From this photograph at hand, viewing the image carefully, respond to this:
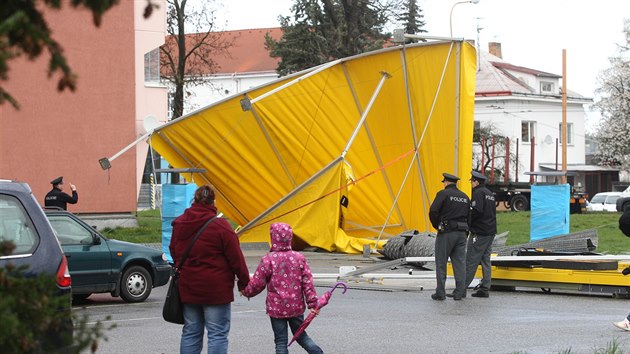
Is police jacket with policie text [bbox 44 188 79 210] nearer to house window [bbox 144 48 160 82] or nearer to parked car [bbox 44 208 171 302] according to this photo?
parked car [bbox 44 208 171 302]

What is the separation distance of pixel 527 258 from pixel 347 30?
35.5 m

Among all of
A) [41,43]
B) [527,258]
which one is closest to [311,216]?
[527,258]

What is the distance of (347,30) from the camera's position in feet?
165

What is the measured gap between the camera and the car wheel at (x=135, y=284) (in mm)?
15000

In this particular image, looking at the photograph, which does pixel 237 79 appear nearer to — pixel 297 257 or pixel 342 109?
pixel 342 109

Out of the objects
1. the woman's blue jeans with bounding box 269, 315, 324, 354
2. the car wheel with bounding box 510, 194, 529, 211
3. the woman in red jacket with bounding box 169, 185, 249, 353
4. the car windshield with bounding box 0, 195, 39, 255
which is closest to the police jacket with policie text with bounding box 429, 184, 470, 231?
the woman's blue jeans with bounding box 269, 315, 324, 354

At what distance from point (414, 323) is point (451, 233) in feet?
8.93

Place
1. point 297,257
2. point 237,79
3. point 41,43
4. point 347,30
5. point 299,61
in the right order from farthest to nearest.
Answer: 1. point 237,79
2. point 299,61
3. point 347,30
4. point 297,257
5. point 41,43

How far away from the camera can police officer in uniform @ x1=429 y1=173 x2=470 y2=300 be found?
1475 cm

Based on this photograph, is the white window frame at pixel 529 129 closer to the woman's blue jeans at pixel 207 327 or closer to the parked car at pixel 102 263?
the parked car at pixel 102 263

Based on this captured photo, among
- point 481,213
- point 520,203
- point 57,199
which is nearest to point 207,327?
point 481,213

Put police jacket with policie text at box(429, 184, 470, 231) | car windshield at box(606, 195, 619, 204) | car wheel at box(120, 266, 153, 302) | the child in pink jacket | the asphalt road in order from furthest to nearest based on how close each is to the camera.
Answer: car windshield at box(606, 195, 619, 204) < car wheel at box(120, 266, 153, 302) < police jacket with policie text at box(429, 184, 470, 231) < the asphalt road < the child in pink jacket

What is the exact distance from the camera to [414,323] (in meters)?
12.3

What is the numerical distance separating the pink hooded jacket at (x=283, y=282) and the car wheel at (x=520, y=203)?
45902mm
